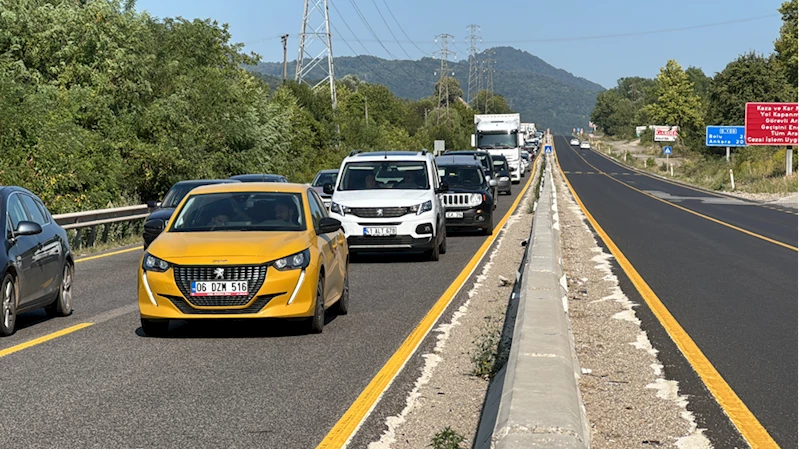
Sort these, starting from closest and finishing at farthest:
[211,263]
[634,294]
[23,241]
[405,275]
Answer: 1. [211,263]
2. [23,241]
3. [634,294]
4. [405,275]

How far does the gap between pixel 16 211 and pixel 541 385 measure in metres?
7.38

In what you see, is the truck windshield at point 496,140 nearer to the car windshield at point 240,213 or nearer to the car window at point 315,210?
the car window at point 315,210

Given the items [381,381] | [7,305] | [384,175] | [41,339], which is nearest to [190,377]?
[381,381]

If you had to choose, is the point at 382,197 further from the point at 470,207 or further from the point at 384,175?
the point at 470,207

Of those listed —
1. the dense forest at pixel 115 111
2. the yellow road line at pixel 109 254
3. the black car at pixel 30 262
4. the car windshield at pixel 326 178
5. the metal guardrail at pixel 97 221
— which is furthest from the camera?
the car windshield at pixel 326 178

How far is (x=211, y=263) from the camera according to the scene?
10.2 meters

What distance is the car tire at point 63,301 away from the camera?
12.3 metres

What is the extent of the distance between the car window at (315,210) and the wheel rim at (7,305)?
3.05 metres

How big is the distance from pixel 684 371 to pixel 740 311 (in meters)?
3.97

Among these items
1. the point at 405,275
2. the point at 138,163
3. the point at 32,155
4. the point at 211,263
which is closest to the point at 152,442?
the point at 211,263

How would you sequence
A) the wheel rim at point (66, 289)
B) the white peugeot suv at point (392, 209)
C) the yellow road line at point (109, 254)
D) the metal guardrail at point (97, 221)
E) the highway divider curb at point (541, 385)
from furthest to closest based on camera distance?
the metal guardrail at point (97, 221)
the yellow road line at point (109, 254)
the white peugeot suv at point (392, 209)
the wheel rim at point (66, 289)
the highway divider curb at point (541, 385)

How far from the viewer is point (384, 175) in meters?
20.4

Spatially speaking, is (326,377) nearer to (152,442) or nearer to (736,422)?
(152,442)

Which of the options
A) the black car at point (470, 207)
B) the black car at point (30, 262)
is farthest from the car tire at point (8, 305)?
the black car at point (470, 207)
